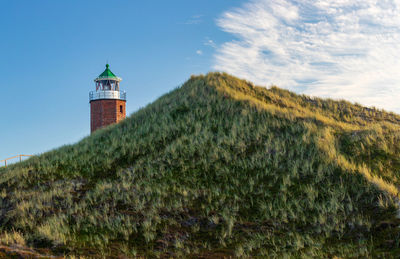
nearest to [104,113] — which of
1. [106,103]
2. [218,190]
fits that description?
[106,103]

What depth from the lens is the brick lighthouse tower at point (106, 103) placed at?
1676 inches

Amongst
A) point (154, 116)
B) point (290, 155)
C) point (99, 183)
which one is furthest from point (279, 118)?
point (99, 183)

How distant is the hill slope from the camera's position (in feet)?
30.6

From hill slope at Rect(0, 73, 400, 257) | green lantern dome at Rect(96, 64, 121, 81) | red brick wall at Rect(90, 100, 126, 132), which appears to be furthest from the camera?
green lantern dome at Rect(96, 64, 121, 81)

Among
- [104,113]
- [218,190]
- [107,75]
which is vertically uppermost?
[107,75]

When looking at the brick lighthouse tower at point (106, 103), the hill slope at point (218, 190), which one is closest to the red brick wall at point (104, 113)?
the brick lighthouse tower at point (106, 103)

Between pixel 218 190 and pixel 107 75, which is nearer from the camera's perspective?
pixel 218 190

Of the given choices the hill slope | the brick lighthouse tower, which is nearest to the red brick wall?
the brick lighthouse tower

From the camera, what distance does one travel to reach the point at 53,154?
68.9 ft

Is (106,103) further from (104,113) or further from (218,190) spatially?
(218,190)

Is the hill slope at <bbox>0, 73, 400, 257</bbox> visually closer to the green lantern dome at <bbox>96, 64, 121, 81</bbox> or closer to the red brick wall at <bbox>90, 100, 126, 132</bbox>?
the red brick wall at <bbox>90, 100, 126, 132</bbox>

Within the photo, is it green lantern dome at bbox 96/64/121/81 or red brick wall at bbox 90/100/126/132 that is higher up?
green lantern dome at bbox 96/64/121/81

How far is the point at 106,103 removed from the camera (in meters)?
42.9

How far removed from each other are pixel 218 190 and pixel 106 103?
1323 inches
